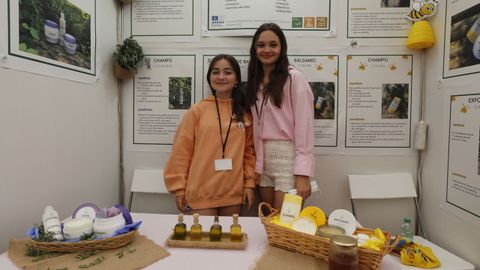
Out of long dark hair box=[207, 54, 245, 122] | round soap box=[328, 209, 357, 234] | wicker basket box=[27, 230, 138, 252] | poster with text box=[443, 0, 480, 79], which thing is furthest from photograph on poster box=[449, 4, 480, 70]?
wicker basket box=[27, 230, 138, 252]

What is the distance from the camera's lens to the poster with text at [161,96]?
2.05 m

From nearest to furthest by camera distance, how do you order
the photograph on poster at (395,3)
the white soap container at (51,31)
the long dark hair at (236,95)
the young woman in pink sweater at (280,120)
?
1. the white soap container at (51,31)
2. the young woman in pink sweater at (280,120)
3. the long dark hair at (236,95)
4. the photograph on poster at (395,3)

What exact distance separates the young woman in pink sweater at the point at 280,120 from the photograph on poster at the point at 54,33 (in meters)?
1.01

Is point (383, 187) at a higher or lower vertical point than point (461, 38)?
lower

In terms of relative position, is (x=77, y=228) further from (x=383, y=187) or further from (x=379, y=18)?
(x=379, y=18)

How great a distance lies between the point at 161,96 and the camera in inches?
81.4

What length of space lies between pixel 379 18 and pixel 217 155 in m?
1.46

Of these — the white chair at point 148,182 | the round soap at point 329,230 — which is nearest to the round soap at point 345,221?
Answer: the round soap at point 329,230

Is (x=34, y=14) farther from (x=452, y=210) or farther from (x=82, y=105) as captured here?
(x=452, y=210)

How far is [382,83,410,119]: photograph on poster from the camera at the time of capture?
1.96 meters

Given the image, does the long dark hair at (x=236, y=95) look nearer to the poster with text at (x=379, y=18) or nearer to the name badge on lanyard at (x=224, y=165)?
the name badge on lanyard at (x=224, y=165)

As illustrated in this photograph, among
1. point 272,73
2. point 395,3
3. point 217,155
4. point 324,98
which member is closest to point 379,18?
point 395,3

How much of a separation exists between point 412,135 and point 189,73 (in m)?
1.64

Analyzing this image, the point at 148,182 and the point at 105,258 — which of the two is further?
the point at 148,182
